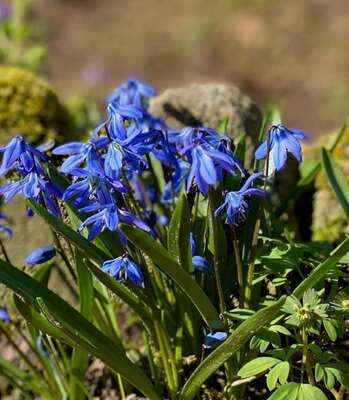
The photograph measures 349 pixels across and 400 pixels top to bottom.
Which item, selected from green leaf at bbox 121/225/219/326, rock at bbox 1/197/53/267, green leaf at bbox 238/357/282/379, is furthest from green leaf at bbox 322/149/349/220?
rock at bbox 1/197/53/267

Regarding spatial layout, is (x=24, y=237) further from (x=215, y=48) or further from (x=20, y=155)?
(x=215, y=48)

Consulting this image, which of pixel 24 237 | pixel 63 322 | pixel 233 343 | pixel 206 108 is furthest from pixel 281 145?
pixel 24 237

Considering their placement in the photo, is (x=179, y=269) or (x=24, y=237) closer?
(x=179, y=269)

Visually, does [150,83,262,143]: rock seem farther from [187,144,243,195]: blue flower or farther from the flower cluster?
[187,144,243,195]: blue flower

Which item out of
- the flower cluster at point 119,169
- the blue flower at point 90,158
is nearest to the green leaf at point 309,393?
the flower cluster at point 119,169

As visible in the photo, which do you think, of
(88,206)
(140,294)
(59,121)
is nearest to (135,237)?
(88,206)

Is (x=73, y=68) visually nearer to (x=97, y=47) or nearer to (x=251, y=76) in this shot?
(x=97, y=47)

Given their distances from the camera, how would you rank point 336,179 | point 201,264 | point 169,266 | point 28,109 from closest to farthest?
point 169,266, point 201,264, point 336,179, point 28,109

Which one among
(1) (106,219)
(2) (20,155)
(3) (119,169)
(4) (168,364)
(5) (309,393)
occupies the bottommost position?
(5) (309,393)
